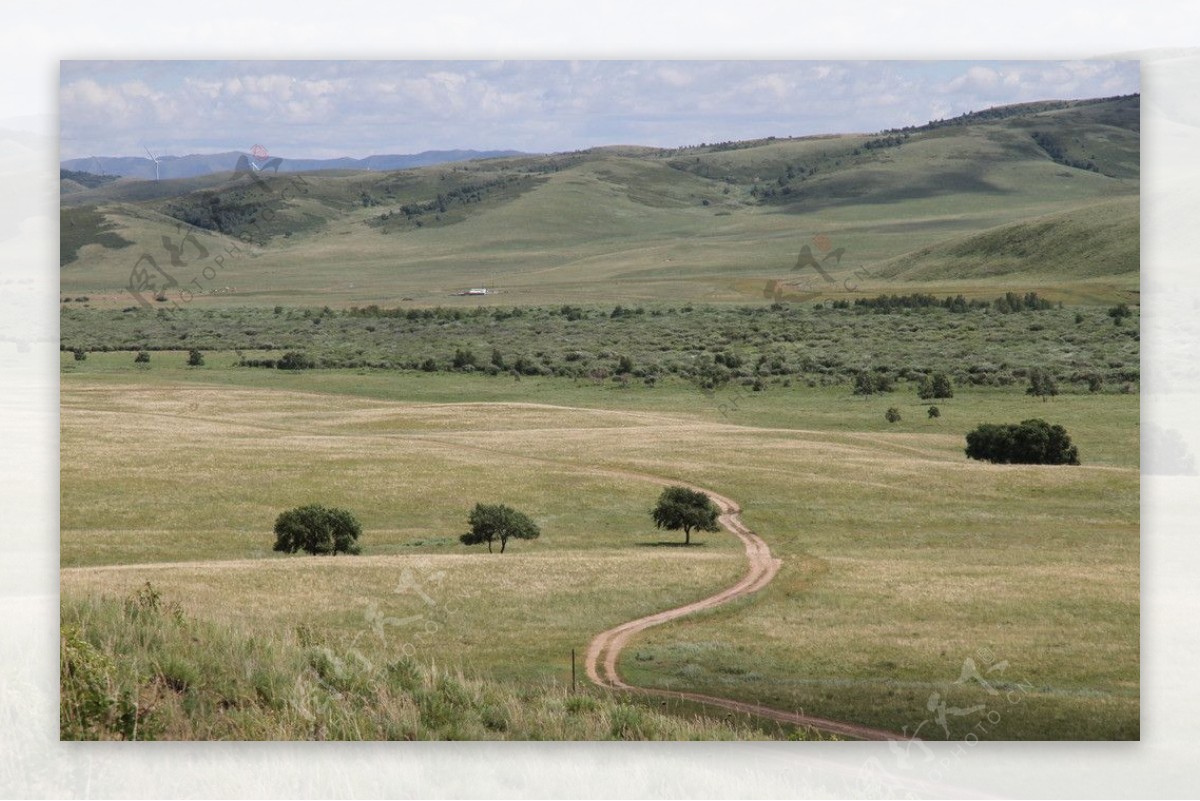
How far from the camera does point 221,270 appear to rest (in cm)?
1284

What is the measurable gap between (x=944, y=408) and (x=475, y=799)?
5810 millimetres

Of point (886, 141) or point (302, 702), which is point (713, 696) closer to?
point (302, 702)

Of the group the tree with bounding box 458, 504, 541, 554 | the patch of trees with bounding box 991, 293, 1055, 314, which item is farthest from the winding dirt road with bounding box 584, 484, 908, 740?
the patch of trees with bounding box 991, 293, 1055, 314

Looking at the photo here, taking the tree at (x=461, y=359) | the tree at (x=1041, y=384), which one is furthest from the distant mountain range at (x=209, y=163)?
the tree at (x=1041, y=384)

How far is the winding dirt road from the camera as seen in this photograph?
1005 centimetres

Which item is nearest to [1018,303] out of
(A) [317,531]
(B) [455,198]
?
(B) [455,198]

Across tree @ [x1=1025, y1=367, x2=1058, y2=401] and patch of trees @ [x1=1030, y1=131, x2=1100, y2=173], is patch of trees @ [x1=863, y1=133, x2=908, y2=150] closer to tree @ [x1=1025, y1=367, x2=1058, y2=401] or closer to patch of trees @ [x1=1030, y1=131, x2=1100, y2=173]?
patch of trees @ [x1=1030, y1=131, x2=1100, y2=173]

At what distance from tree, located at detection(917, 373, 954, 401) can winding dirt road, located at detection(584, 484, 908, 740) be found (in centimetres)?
232

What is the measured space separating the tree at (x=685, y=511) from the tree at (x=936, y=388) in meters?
2.42

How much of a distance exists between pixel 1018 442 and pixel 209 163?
8.27m

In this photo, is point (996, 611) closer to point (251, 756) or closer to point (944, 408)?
point (944, 408)

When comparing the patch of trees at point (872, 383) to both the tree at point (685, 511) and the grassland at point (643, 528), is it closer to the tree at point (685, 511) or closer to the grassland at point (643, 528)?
the grassland at point (643, 528)

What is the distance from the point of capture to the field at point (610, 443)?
10297 mm

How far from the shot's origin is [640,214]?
1653 centimetres
